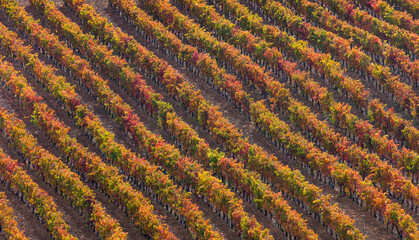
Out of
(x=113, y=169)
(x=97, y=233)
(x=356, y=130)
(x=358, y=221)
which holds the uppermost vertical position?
(x=356, y=130)

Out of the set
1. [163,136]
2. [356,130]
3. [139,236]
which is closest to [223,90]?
[163,136]

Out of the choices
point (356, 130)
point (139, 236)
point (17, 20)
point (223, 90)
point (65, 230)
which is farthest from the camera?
point (17, 20)

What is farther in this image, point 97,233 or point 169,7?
point 169,7

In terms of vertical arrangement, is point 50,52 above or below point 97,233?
above

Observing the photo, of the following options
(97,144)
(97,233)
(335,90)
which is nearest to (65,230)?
(97,233)

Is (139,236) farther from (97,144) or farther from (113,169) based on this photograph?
(97,144)

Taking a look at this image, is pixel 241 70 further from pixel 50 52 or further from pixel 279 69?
pixel 50 52

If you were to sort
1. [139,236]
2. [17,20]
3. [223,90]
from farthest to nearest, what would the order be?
[17,20], [223,90], [139,236]
